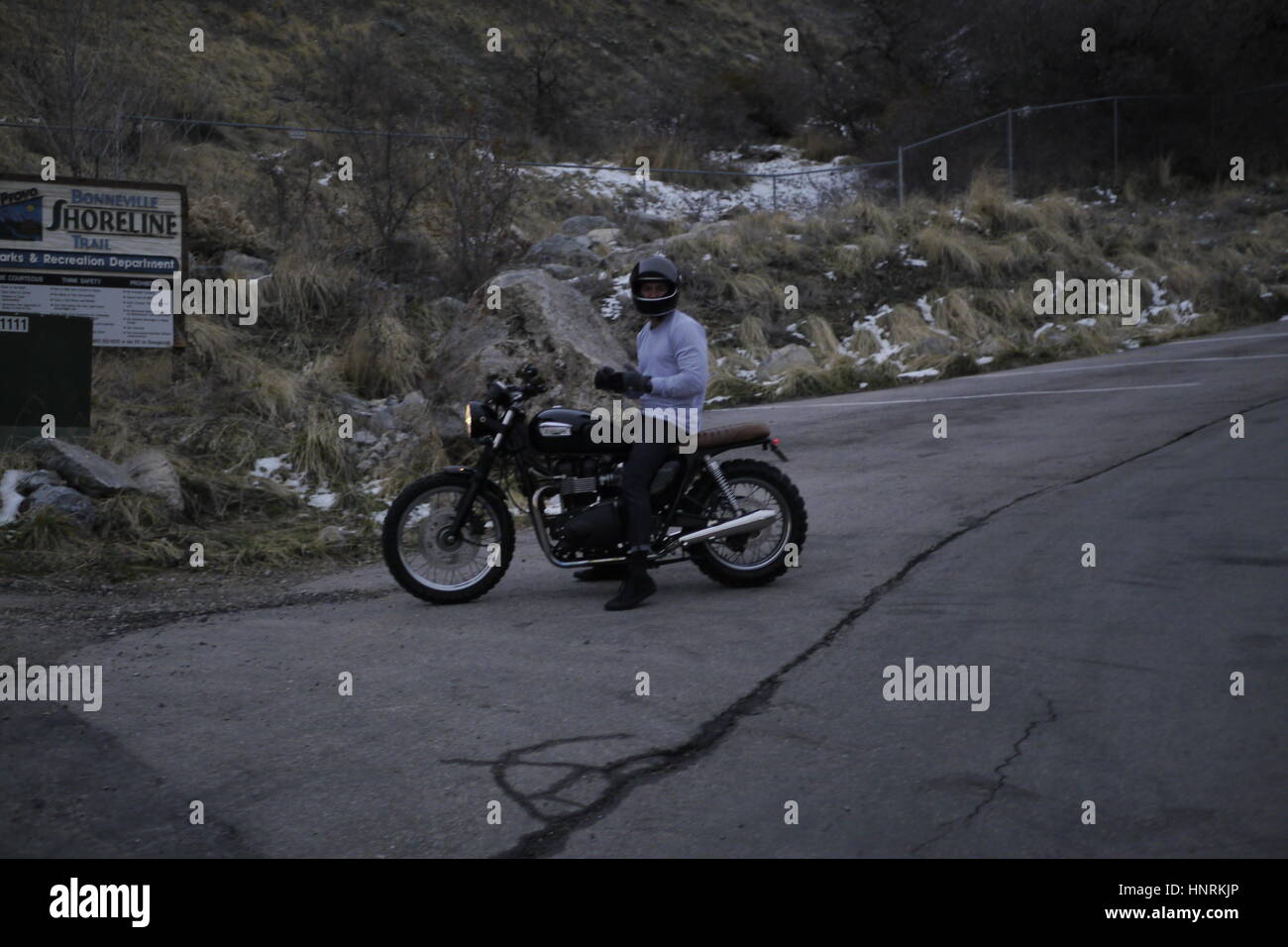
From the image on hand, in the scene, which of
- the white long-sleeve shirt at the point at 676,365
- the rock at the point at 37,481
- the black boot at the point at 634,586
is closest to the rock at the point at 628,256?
the rock at the point at 37,481

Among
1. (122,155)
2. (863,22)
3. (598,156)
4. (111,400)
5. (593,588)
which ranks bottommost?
(593,588)

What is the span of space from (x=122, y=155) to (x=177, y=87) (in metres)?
10.6

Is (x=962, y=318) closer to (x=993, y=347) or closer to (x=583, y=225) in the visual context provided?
(x=993, y=347)

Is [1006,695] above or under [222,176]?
under

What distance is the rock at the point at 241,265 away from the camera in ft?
55.5

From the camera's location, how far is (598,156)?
111 feet

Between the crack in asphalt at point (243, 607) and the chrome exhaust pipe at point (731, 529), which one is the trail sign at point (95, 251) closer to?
the crack in asphalt at point (243, 607)

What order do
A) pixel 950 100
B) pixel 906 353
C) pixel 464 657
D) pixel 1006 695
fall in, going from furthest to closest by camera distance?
pixel 950 100 → pixel 906 353 → pixel 464 657 → pixel 1006 695

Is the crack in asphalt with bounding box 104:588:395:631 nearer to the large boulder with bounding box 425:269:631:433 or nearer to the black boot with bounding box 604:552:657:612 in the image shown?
the black boot with bounding box 604:552:657:612

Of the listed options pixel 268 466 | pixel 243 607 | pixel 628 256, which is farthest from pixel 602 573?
pixel 628 256

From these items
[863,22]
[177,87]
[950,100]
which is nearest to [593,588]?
[177,87]

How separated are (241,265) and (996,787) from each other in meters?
14.7

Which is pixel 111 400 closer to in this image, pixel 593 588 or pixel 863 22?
pixel 593 588

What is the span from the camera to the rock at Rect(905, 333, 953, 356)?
18.7 m
